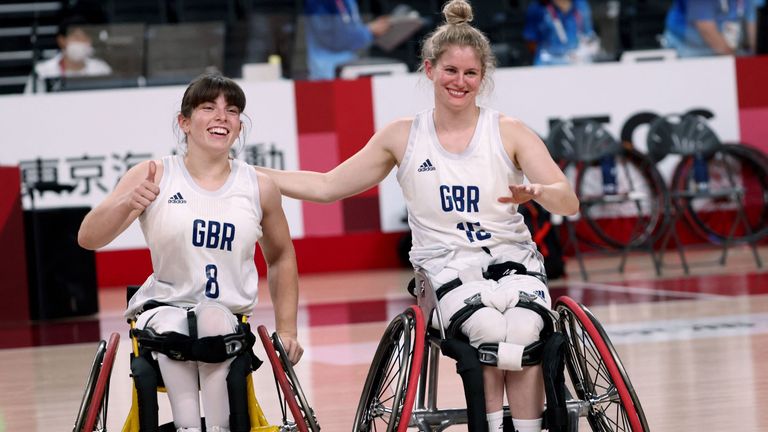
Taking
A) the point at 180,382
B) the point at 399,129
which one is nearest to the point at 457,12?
the point at 399,129

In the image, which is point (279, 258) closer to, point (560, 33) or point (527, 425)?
point (527, 425)

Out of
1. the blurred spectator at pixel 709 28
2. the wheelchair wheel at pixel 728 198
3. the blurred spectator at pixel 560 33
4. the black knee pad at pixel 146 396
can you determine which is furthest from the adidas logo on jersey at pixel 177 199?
the blurred spectator at pixel 709 28

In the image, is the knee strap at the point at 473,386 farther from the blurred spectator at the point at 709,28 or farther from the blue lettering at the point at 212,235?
the blurred spectator at the point at 709,28

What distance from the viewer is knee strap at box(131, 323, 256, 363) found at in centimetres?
286

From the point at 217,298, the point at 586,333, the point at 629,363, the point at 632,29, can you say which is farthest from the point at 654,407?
the point at 632,29

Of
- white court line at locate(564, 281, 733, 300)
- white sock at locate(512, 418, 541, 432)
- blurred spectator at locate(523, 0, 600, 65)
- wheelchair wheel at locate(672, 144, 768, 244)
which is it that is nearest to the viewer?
white sock at locate(512, 418, 541, 432)

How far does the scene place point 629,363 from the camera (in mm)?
4805

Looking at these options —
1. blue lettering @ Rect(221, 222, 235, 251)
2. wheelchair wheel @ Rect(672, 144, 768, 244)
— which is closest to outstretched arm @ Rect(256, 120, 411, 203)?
blue lettering @ Rect(221, 222, 235, 251)

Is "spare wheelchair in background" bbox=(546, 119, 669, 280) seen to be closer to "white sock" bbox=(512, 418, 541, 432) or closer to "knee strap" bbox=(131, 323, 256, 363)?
"white sock" bbox=(512, 418, 541, 432)

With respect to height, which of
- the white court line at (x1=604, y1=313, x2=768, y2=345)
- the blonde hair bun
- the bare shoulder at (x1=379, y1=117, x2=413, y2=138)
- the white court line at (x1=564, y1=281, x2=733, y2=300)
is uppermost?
the blonde hair bun

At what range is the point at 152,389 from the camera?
287 cm

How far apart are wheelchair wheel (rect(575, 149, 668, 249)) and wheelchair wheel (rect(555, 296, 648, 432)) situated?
517cm

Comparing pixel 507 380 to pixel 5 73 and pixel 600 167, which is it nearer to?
pixel 600 167

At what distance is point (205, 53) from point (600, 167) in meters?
2.91
